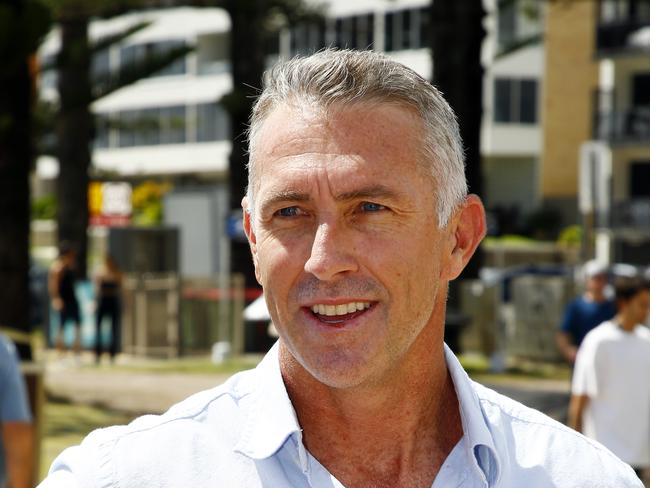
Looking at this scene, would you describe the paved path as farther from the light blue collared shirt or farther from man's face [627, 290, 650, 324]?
the light blue collared shirt

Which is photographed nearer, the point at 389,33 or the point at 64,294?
the point at 64,294

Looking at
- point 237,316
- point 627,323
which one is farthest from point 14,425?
point 237,316

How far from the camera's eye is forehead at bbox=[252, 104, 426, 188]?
2.02 m

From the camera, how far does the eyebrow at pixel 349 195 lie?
2010 mm

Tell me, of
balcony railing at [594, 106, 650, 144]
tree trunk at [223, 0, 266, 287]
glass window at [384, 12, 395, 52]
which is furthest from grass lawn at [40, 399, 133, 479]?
glass window at [384, 12, 395, 52]

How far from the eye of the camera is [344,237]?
2.00 m

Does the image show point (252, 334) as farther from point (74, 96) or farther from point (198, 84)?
point (198, 84)

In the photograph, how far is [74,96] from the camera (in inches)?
653

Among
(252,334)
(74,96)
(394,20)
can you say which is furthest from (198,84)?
(74,96)

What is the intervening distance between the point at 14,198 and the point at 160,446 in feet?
39.2

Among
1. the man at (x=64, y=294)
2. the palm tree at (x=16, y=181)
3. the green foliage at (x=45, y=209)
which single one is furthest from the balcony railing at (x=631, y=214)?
the palm tree at (x=16, y=181)

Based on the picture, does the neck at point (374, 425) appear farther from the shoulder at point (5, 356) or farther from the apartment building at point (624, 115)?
the apartment building at point (624, 115)

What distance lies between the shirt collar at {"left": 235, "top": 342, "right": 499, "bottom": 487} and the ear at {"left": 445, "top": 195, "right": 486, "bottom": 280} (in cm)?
19

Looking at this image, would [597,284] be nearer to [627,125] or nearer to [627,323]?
[627,323]
